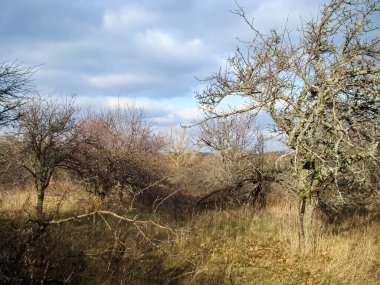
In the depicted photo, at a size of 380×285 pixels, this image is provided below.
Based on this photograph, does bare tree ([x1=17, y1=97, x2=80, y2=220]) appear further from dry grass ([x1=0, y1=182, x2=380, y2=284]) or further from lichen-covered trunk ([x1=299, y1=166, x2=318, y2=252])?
lichen-covered trunk ([x1=299, y1=166, x2=318, y2=252])

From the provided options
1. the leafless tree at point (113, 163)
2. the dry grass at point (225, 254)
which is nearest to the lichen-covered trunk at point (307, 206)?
the dry grass at point (225, 254)

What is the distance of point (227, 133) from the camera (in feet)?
61.8

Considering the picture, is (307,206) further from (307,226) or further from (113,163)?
(113,163)

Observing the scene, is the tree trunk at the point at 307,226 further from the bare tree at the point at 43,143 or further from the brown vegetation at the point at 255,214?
the bare tree at the point at 43,143

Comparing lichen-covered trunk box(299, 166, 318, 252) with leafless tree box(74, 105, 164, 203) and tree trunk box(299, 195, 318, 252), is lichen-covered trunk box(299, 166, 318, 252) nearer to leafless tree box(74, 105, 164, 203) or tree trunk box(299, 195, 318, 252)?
tree trunk box(299, 195, 318, 252)

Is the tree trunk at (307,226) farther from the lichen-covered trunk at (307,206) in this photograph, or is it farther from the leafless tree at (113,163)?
the leafless tree at (113,163)

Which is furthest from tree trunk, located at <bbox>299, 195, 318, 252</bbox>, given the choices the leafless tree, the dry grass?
the leafless tree

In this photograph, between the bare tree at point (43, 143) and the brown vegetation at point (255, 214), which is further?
the bare tree at point (43, 143)

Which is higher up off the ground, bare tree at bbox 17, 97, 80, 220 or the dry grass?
bare tree at bbox 17, 97, 80, 220

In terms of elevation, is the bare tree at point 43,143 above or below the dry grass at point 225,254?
above

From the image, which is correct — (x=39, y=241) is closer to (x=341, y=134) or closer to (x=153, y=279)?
(x=153, y=279)

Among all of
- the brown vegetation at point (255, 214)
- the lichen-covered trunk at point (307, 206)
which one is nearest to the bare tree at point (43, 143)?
the brown vegetation at point (255, 214)

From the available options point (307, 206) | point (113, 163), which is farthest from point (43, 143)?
point (307, 206)

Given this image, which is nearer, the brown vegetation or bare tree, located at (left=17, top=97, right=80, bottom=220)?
the brown vegetation
